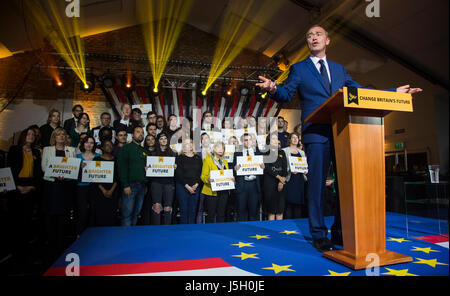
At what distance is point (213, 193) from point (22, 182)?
257 centimetres

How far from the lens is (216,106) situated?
8.11 meters

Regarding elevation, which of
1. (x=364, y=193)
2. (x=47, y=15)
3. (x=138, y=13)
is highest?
(x=138, y=13)

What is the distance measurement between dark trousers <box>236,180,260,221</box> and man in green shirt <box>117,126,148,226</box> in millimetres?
1445

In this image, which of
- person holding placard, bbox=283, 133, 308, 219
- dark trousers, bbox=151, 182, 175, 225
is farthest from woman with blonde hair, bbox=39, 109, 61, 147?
person holding placard, bbox=283, 133, 308, 219

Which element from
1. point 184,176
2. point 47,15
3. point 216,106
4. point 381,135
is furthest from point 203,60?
point 381,135

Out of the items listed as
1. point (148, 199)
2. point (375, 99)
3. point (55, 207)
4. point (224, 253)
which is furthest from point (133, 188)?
→ point (375, 99)

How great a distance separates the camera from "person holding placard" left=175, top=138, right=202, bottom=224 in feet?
12.2

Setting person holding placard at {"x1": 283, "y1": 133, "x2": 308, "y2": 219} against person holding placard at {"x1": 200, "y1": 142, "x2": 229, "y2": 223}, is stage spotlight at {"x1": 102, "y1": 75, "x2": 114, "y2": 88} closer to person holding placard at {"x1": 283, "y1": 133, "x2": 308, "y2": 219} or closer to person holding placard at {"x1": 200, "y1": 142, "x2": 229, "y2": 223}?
person holding placard at {"x1": 200, "y1": 142, "x2": 229, "y2": 223}

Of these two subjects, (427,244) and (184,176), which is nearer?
(427,244)

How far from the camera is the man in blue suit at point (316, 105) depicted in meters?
1.92
